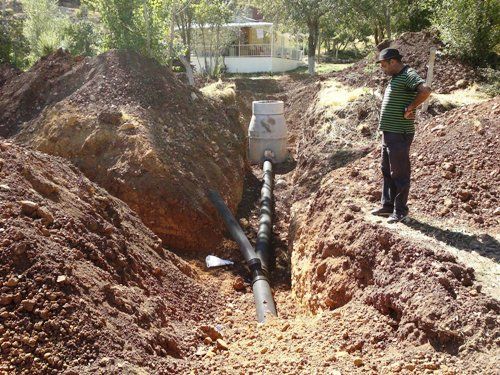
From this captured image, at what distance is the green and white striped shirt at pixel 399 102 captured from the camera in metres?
5.56

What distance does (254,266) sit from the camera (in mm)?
7492

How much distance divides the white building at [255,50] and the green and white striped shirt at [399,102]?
81.9 feet

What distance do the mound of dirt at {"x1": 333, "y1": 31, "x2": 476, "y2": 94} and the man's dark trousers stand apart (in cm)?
638

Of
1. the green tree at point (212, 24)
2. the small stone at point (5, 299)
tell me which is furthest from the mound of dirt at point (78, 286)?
the green tree at point (212, 24)

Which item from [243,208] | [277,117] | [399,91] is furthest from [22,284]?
[277,117]

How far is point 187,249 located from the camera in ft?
28.3

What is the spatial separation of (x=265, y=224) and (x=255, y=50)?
27102mm

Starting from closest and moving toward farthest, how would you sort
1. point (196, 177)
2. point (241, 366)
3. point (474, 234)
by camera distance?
point (241, 366), point (474, 234), point (196, 177)

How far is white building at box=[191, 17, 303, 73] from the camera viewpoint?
105 feet

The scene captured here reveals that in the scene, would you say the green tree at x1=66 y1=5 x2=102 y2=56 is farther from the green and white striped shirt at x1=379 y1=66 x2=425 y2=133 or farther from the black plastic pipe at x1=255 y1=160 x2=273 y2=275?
the green and white striped shirt at x1=379 y1=66 x2=425 y2=133

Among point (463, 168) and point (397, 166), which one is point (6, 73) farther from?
point (463, 168)

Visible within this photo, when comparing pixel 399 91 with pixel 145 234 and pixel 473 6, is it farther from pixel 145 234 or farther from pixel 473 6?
pixel 473 6

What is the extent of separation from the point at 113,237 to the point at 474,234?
4.00 meters

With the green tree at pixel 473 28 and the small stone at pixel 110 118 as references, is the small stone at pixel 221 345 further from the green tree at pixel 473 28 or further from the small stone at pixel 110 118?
the green tree at pixel 473 28
